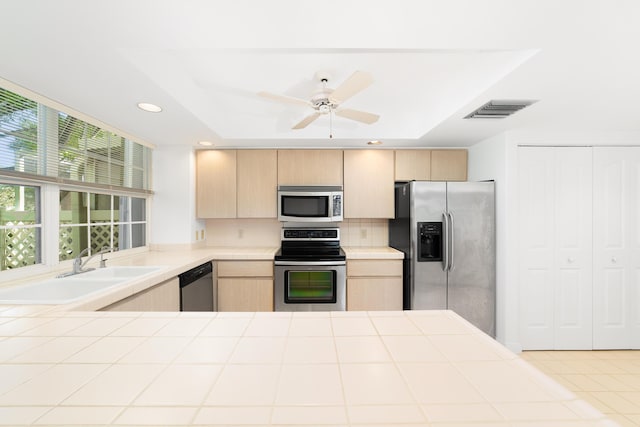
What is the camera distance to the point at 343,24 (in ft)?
3.88

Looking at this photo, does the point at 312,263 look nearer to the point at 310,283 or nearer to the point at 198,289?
the point at 310,283

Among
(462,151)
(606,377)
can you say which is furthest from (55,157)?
(606,377)

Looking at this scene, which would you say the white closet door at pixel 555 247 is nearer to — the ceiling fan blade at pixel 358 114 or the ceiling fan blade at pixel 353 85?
the ceiling fan blade at pixel 358 114

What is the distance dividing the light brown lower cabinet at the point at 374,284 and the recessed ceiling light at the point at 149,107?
2.15 m

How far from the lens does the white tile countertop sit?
0.56 meters

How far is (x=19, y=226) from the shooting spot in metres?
1.78

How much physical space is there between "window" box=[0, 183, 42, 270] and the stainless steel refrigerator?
2950 millimetres

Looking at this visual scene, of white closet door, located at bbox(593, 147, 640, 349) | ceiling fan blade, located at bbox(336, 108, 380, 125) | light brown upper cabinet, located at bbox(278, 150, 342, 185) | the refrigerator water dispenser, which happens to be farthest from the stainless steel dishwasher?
white closet door, located at bbox(593, 147, 640, 349)

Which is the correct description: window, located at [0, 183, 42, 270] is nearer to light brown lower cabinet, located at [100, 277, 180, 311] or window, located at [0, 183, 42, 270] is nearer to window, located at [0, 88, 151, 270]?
window, located at [0, 88, 151, 270]

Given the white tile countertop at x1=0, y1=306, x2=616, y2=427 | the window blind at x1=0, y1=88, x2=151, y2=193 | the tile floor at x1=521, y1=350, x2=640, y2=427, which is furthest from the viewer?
the tile floor at x1=521, y1=350, x2=640, y2=427

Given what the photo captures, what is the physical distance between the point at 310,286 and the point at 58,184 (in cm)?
216

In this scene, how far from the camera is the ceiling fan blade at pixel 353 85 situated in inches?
62.2

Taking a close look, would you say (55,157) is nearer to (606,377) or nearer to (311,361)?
(311,361)

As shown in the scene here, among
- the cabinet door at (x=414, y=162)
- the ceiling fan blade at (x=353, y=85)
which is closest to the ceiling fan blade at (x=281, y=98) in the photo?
the ceiling fan blade at (x=353, y=85)
